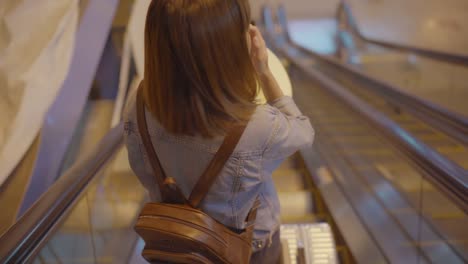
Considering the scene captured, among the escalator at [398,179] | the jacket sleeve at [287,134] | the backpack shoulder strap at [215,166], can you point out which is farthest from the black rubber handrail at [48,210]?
the escalator at [398,179]

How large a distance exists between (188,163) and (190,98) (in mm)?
169

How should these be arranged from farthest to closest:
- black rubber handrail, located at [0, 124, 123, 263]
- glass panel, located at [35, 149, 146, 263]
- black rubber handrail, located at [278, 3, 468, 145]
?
black rubber handrail, located at [278, 3, 468, 145], glass panel, located at [35, 149, 146, 263], black rubber handrail, located at [0, 124, 123, 263]


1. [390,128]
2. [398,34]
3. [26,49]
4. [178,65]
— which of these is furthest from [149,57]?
[398,34]

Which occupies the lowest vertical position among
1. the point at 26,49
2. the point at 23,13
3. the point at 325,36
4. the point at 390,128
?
the point at 325,36

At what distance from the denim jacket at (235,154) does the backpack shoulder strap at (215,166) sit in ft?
0.06

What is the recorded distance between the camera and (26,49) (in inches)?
135

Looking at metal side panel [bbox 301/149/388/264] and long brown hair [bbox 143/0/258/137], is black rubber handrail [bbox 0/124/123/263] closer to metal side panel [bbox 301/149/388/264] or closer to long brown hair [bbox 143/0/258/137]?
long brown hair [bbox 143/0/258/137]

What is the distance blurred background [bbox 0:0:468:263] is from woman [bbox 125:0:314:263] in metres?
0.56

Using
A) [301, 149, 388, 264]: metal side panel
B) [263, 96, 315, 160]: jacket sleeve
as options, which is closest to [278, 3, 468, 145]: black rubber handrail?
[301, 149, 388, 264]: metal side panel

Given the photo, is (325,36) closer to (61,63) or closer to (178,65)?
(61,63)

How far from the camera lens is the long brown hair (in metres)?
0.96

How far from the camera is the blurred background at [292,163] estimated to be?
1.77 metres

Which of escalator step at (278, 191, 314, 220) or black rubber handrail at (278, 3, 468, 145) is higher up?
black rubber handrail at (278, 3, 468, 145)

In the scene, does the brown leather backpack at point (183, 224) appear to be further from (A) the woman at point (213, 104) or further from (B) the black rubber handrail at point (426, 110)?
(B) the black rubber handrail at point (426, 110)
